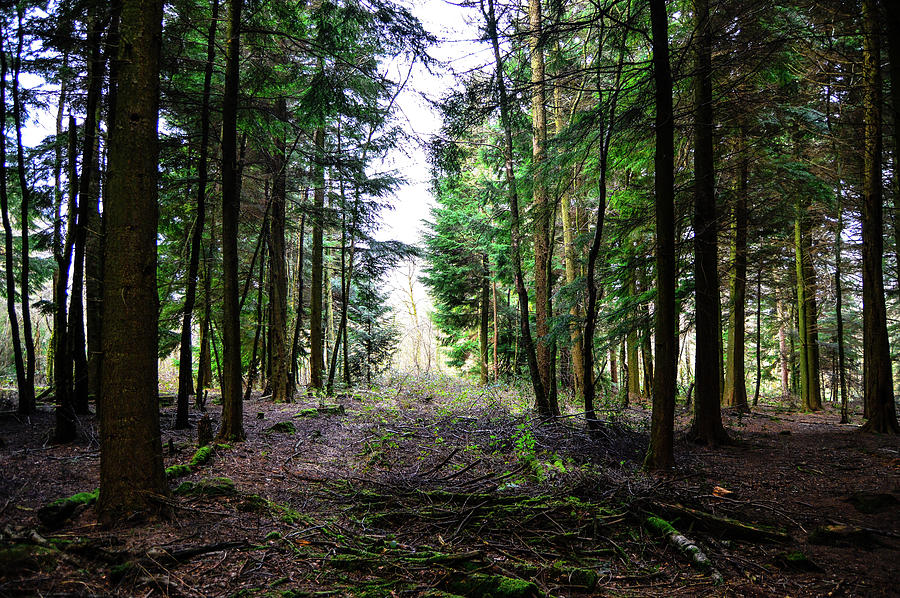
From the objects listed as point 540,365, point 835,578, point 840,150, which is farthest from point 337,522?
point 840,150

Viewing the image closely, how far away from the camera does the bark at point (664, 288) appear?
5938 mm

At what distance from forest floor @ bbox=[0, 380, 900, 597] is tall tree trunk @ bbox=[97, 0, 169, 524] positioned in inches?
14.6

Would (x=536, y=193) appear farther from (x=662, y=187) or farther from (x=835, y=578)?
(x=835, y=578)

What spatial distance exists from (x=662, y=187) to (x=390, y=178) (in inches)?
351

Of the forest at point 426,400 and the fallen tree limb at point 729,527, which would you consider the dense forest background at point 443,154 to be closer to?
the forest at point 426,400

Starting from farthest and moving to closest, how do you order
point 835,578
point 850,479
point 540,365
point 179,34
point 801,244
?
point 801,244 → point 540,365 → point 179,34 → point 850,479 → point 835,578

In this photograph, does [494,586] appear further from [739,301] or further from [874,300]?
[739,301]

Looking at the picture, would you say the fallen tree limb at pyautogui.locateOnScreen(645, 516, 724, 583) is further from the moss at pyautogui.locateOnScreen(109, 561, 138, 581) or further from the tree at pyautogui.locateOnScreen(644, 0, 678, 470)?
the moss at pyautogui.locateOnScreen(109, 561, 138, 581)

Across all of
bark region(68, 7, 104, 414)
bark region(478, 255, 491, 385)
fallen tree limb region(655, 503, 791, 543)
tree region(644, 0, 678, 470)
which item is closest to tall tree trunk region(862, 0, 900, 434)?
tree region(644, 0, 678, 470)

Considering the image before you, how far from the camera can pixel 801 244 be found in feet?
46.3

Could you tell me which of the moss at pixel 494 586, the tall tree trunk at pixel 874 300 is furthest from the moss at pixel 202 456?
the tall tree trunk at pixel 874 300

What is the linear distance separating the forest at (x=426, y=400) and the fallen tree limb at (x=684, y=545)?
0.07ft

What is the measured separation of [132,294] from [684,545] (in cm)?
538

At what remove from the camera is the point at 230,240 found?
6.97m
